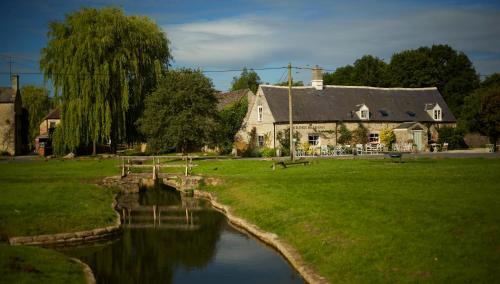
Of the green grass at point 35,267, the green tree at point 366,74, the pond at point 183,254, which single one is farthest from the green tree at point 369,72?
the green grass at point 35,267

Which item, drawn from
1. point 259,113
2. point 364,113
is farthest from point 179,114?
point 364,113

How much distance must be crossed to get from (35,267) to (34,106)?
82535 millimetres

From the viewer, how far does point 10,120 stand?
218ft

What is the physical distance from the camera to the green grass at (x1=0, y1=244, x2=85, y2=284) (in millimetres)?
12148

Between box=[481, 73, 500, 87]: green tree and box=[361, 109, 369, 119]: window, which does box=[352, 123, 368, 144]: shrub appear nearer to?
box=[361, 109, 369, 119]: window

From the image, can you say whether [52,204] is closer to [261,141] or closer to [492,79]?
[261,141]

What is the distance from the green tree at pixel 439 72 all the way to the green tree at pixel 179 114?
39.6m

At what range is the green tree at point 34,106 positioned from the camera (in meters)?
87.2

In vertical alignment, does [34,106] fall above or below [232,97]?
above

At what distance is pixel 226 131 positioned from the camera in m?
52.3

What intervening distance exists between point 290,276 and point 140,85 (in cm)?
3603

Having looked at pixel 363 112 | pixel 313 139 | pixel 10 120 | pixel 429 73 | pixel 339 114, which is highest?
pixel 429 73

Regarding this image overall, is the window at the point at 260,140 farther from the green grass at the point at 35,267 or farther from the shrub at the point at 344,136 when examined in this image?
the green grass at the point at 35,267

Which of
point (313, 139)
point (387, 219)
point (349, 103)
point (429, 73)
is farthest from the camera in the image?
point (429, 73)
